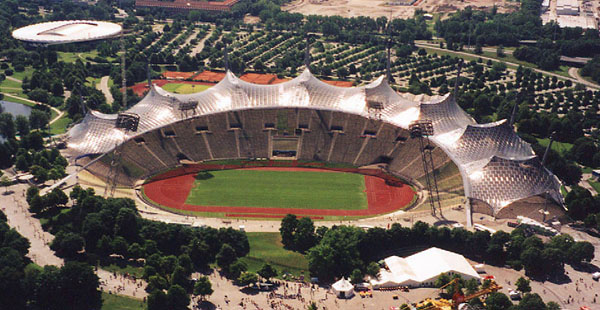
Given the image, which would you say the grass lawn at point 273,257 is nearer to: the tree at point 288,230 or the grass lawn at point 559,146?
the tree at point 288,230

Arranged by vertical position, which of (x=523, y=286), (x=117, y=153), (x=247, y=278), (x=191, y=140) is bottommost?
(x=247, y=278)

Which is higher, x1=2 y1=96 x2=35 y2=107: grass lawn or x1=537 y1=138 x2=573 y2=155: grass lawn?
x1=537 y1=138 x2=573 y2=155: grass lawn

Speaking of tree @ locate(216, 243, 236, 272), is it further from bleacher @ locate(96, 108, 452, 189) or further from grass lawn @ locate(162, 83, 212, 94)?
grass lawn @ locate(162, 83, 212, 94)

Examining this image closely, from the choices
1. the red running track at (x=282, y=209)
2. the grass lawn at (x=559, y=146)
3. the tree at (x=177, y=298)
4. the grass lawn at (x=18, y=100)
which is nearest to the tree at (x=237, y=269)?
the tree at (x=177, y=298)

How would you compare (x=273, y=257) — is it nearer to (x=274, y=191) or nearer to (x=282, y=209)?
(x=282, y=209)

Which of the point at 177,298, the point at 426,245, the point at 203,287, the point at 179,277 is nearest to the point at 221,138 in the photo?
the point at 179,277

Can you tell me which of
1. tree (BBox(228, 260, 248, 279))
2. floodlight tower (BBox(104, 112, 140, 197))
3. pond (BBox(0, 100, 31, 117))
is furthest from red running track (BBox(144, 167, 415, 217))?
pond (BBox(0, 100, 31, 117))
